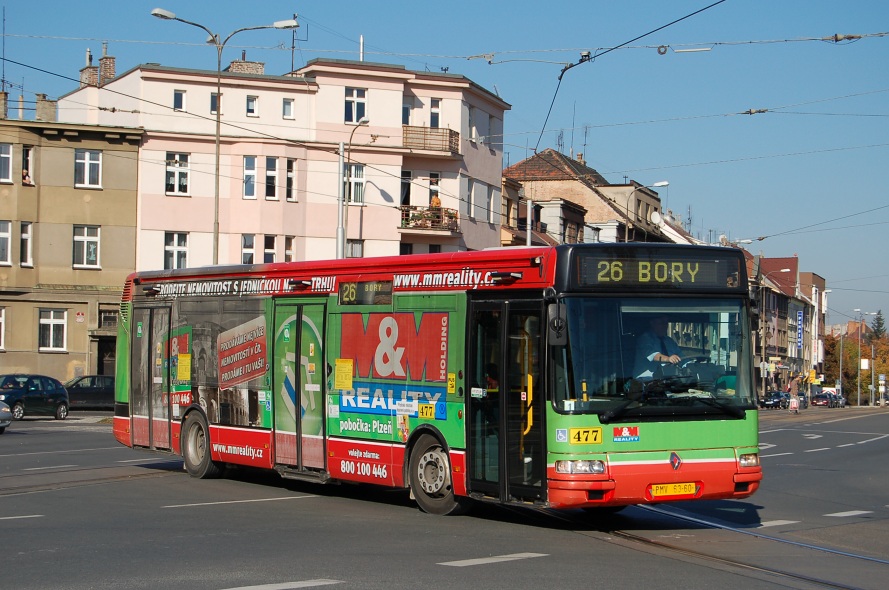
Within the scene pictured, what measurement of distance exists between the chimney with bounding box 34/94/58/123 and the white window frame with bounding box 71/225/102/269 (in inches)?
220

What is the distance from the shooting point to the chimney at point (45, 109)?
51.9m

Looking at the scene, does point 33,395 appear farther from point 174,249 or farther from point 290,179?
point 290,179

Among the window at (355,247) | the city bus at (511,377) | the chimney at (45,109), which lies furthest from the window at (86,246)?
the city bus at (511,377)

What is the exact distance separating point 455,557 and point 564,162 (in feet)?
244

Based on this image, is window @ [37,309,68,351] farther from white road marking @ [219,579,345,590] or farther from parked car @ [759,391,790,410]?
parked car @ [759,391,790,410]

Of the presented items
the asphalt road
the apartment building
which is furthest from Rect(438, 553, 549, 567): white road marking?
the apartment building

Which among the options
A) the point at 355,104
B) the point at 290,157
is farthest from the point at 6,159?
the point at 355,104

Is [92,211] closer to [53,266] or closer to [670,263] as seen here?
[53,266]

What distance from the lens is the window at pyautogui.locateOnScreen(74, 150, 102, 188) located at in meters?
49.6

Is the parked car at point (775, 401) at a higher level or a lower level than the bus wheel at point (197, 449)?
lower

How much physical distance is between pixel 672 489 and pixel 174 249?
1625 inches

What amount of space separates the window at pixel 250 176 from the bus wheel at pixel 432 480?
38741 mm

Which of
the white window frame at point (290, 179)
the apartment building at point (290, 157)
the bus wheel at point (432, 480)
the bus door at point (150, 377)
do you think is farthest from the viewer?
the white window frame at point (290, 179)

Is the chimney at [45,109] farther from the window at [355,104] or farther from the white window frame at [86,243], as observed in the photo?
the window at [355,104]
